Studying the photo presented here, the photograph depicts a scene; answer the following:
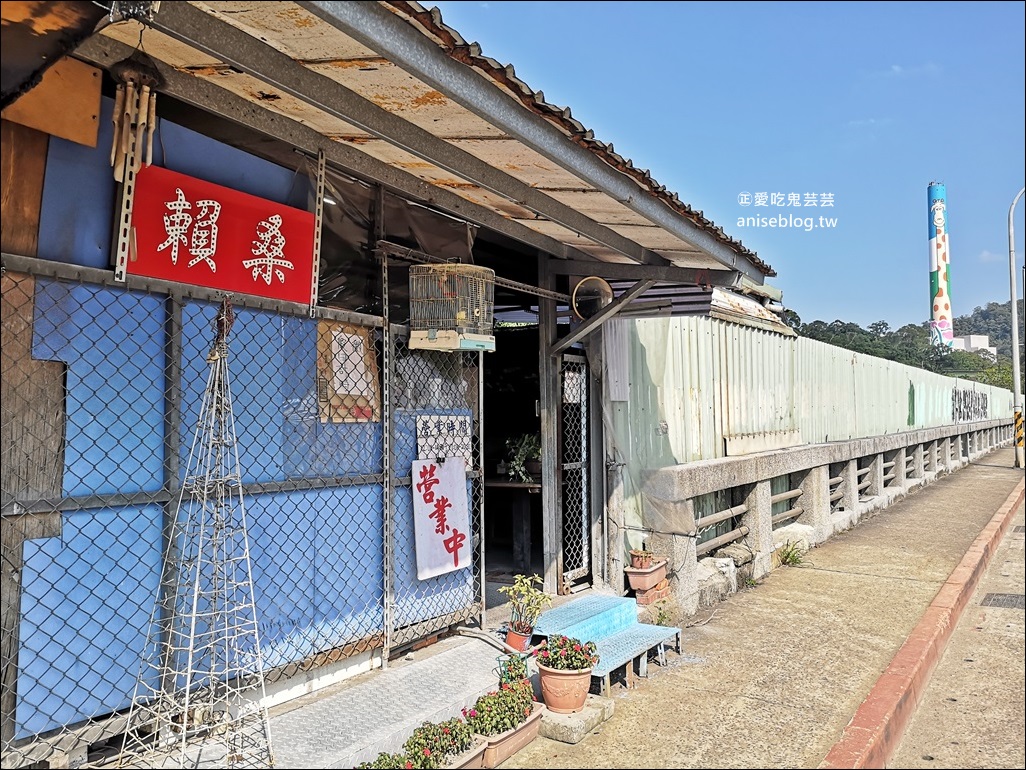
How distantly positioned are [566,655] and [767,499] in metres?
5.70

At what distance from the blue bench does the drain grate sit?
14.9ft

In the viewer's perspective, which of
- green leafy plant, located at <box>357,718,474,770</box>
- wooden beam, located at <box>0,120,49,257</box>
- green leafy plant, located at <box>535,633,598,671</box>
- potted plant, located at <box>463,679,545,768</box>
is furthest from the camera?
green leafy plant, located at <box>535,633,598,671</box>

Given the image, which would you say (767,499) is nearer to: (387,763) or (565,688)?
(565,688)

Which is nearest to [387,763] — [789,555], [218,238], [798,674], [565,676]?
[565,676]

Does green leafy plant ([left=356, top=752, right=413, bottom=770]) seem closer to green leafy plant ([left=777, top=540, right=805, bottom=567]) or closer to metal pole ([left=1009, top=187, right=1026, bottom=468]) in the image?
green leafy plant ([left=777, top=540, right=805, bottom=567])

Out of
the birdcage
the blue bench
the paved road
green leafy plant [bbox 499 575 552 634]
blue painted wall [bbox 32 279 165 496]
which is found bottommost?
the paved road

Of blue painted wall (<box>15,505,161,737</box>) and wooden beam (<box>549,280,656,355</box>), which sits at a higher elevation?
wooden beam (<box>549,280,656,355</box>)

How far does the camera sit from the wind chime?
318 cm

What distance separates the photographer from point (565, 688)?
4.89 m

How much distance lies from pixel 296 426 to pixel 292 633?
3.95 ft

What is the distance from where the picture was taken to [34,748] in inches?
124

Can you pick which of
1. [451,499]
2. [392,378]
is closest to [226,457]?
[392,378]

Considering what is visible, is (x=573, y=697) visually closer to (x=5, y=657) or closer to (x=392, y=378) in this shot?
(x=392, y=378)

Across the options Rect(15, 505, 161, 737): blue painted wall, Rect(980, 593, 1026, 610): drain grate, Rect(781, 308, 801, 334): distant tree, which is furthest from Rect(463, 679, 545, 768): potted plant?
Rect(781, 308, 801, 334): distant tree
